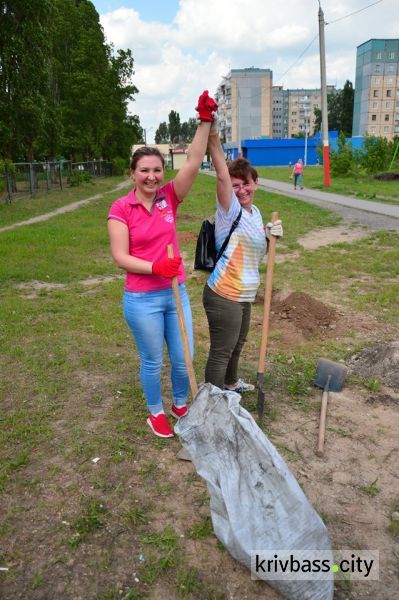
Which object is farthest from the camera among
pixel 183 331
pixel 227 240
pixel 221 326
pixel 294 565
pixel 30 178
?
pixel 30 178

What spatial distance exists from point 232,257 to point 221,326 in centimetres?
45

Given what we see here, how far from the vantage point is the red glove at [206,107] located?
256 centimetres

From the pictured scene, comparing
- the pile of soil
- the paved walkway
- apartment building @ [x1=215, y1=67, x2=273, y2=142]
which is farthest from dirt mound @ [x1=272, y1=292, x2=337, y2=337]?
apartment building @ [x1=215, y1=67, x2=273, y2=142]

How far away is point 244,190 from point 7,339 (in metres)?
3.35

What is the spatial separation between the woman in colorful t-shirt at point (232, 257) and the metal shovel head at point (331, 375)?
1.07 metres

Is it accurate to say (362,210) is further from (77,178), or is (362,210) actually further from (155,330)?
(77,178)

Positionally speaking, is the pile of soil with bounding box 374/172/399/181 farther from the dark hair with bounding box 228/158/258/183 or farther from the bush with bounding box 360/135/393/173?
the dark hair with bounding box 228/158/258/183

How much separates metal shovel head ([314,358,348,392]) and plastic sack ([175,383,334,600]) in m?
1.75

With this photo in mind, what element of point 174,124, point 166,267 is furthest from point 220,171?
point 174,124

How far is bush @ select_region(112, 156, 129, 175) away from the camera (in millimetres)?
46312

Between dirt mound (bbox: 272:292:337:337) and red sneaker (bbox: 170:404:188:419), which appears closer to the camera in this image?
red sneaker (bbox: 170:404:188:419)

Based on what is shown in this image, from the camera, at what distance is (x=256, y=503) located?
204 cm

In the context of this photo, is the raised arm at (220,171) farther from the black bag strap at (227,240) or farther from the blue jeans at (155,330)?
the blue jeans at (155,330)

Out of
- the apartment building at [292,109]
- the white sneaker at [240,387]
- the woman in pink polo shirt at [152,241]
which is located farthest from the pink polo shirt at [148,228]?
the apartment building at [292,109]
